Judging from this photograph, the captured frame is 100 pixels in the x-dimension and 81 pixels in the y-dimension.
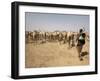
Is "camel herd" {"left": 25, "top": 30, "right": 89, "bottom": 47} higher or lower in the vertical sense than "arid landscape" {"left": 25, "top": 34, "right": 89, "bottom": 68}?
higher

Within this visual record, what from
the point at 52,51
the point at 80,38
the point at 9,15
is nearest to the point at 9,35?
the point at 9,15

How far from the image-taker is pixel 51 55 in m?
1.27

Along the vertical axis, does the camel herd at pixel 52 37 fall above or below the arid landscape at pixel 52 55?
above

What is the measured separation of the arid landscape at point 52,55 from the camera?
1224 mm

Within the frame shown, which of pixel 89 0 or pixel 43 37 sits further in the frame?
pixel 89 0

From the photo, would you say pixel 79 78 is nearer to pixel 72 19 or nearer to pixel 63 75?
pixel 63 75

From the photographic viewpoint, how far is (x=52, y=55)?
1268 mm

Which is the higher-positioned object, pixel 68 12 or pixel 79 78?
pixel 68 12

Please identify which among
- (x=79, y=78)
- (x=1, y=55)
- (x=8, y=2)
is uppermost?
(x=8, y=2)

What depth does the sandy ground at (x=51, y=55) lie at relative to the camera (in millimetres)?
1224

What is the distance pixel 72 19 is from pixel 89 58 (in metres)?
0.20

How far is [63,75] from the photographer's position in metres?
1.28

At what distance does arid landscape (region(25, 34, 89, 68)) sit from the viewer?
1224 mm

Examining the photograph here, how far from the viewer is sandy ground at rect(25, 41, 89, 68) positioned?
48.2 inches
